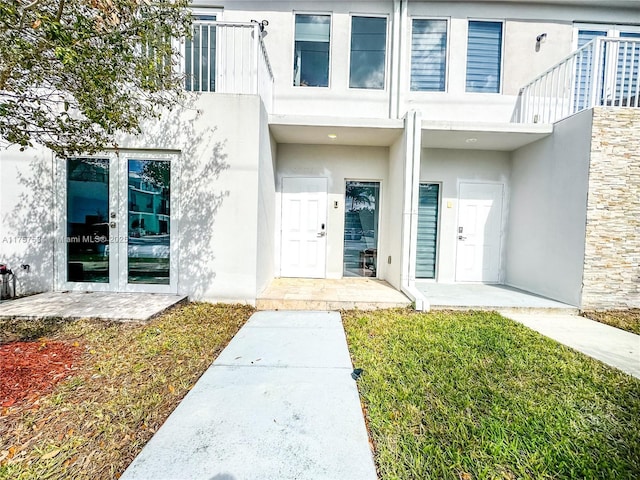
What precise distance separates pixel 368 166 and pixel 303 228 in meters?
2.03

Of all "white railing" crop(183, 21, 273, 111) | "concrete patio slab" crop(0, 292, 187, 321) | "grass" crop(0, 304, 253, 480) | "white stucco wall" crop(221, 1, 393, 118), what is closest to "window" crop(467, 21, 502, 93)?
"white stucco wall" crop(221, 1, 393, 118)

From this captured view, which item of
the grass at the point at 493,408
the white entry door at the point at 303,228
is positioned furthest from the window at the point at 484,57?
the grass at the point at 493,408

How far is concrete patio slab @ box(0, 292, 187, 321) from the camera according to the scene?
3830 millimetres

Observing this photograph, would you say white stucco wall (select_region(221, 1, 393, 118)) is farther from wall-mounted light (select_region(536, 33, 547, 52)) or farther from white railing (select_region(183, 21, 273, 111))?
wall-mounted light (select_region(536, 33, 547, 52))

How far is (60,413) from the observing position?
6.81ft

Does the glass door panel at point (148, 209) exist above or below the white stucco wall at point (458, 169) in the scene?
below

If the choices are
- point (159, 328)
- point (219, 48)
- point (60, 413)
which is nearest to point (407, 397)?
point (60, 413)

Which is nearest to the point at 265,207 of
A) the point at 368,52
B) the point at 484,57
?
the point at 368,52

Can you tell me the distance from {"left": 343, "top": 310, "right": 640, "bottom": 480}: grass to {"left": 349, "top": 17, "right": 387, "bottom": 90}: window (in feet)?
17.7

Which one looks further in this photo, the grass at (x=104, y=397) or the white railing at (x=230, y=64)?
the white railing at (x=230, y=64)

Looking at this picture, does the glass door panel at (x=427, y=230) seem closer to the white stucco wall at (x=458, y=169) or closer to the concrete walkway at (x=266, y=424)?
the white stucco wall at (x=458, y=169)

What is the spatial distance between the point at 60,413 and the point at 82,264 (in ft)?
11.7

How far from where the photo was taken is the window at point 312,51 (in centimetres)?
618

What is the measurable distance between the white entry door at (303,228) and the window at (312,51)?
2.17m
